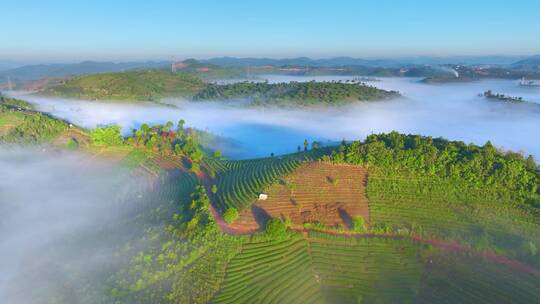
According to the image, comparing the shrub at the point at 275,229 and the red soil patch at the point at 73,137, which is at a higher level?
the red soil patch at the point at 73,137

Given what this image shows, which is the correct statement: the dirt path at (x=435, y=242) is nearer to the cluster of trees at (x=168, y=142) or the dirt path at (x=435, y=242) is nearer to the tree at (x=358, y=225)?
the tree at (x=358, y=225)

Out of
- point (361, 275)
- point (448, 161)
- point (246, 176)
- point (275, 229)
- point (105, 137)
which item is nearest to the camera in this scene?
point (361, 275)

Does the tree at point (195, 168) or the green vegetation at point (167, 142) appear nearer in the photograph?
the tree at point (195, 168)

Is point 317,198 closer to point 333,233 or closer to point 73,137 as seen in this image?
point 333,233

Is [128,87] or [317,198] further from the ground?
[128,87]

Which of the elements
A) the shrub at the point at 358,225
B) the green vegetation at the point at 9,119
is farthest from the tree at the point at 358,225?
the green vegetation at the point at 9,119

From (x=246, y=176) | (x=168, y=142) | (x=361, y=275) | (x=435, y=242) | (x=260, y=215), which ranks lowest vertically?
(x=361, y=275)

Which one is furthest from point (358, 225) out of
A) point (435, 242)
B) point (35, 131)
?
point (35, 131)

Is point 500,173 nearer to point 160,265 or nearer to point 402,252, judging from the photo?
point 402,252

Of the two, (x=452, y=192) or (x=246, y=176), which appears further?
(x=246, y=176)
